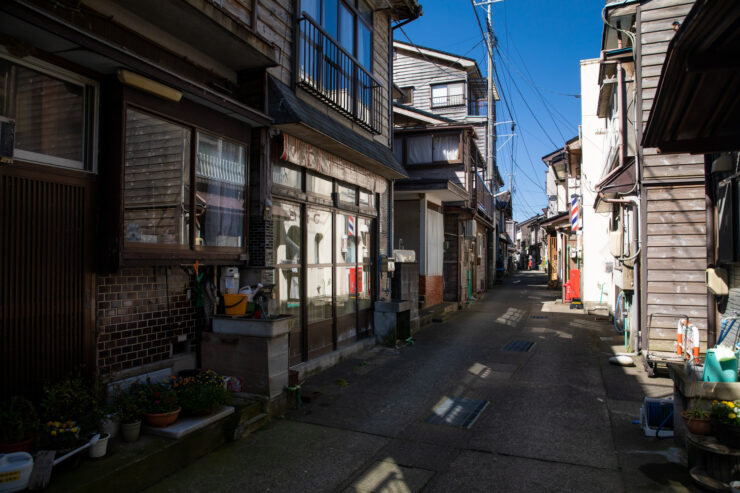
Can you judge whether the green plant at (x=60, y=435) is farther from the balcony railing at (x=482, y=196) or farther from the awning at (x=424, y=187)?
the balcony railing at (x=482, y=196)

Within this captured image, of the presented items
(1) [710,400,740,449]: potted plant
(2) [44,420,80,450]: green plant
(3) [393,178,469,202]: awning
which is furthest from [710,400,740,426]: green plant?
(3) [393,178,469,202]: awning

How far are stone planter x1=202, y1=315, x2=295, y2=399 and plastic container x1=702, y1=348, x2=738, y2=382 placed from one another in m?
5.03

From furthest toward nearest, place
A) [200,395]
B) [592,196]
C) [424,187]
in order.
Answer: [592,196], [424,187], [200,395]

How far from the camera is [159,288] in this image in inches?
225

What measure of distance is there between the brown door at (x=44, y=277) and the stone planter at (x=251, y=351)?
1.64 meters

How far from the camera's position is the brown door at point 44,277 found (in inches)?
162

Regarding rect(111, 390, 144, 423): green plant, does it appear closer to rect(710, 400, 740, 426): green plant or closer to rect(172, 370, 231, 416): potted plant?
rect(172, 370, 231, 416): potted plant

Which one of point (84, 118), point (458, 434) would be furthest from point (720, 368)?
point (84, 118)

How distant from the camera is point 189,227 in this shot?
5.89m

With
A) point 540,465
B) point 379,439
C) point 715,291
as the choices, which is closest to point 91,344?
point 379,439

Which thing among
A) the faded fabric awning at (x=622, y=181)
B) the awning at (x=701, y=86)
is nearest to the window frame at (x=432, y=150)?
the faded fabric awning at (x=622, y=181)

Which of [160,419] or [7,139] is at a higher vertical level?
[7,139]

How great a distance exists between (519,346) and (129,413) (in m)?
9.27

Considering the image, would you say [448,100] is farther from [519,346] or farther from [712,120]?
[712,120]
